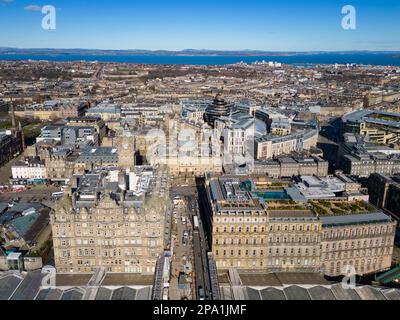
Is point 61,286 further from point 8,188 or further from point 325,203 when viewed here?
point 8,188

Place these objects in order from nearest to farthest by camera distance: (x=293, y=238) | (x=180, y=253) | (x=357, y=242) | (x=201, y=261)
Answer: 1. (x=201, y=261)
2. (x=293, y=238)
3. (x=180, y=253)
4. (x=357, y=242)

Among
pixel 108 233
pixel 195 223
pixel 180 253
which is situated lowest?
pixel 180 253

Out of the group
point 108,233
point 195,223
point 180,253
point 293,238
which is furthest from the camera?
point 195,223

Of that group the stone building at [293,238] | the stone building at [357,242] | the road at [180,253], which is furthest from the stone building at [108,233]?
the stone building at [357,242]

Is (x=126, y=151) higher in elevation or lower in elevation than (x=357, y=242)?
higher

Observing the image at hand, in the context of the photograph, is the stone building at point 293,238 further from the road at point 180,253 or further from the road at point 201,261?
the road at point 180,253

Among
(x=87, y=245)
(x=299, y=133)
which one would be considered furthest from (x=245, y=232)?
(x=299, y=133)

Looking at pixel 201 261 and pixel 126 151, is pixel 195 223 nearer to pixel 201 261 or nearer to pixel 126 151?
pixel 201 261

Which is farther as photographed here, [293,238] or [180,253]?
[180,253]

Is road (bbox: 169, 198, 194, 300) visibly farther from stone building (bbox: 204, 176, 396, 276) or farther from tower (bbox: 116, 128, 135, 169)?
tower (bbox: 116, 128, 135, 169)

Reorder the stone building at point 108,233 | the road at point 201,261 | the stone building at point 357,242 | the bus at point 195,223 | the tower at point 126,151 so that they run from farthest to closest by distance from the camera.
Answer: the tower at point 126,151 → the bus at point 195,223 → the stone building at point 357,242 → the stone building at point 108,233 → the road at point 201,261

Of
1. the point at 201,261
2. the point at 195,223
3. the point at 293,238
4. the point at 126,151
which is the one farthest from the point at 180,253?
the point at 126,151
